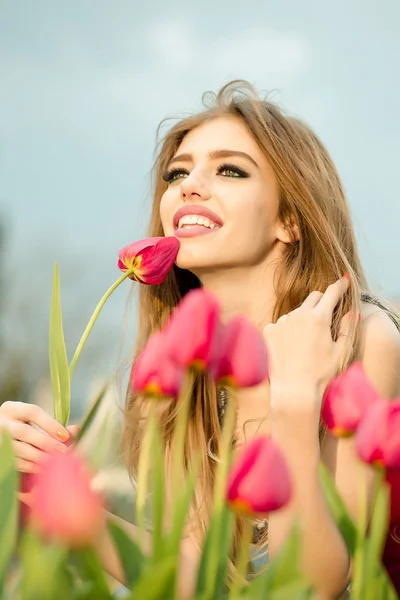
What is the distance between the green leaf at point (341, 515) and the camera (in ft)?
1.77

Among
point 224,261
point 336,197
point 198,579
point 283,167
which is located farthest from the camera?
point 336,197

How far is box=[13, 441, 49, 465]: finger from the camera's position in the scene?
3.87 feet

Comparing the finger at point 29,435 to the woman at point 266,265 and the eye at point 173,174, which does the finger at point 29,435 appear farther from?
the eye at point 173,174

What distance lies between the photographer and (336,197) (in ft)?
8.21

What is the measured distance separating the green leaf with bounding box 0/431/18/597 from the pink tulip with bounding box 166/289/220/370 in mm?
145

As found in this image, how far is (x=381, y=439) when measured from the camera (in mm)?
515

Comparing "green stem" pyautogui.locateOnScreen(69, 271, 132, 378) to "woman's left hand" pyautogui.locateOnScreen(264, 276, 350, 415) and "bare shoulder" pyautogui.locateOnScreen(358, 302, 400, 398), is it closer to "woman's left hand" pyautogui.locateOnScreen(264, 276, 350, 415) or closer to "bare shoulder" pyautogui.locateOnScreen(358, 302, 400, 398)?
"woman's left hand" pyautogui.locateOnScreen(264, 276, 350, 415)

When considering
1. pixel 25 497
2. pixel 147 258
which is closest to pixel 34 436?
pixel 25 497

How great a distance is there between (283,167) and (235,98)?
375 millimetres

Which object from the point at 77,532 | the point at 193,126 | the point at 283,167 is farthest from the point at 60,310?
the point at 193,126

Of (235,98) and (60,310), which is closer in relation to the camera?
(60,310)

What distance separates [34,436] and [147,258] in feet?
1.37

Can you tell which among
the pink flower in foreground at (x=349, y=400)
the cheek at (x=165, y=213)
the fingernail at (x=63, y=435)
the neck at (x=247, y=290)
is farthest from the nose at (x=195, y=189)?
the pink flower in foreground at (x=349, y=400)

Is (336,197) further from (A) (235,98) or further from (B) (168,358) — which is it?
(B) (168,358)
